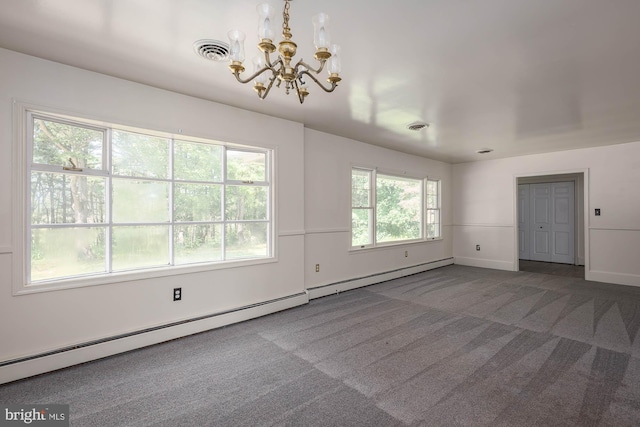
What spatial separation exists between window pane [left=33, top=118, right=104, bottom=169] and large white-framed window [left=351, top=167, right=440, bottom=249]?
3.46m

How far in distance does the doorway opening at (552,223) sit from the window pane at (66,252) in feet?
24.6

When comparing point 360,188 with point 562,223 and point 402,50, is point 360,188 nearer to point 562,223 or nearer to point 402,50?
point 402,50

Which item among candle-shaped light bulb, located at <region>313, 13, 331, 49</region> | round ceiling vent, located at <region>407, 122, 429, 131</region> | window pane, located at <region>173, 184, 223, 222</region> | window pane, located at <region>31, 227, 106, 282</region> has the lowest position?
window pane, located at <region>31, 227, 106, 282</region>

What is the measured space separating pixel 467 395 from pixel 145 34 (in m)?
3.26

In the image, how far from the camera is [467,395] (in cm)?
206

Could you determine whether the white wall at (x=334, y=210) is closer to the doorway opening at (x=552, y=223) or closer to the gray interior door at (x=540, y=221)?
the doorway opening at (x=552, y=223)

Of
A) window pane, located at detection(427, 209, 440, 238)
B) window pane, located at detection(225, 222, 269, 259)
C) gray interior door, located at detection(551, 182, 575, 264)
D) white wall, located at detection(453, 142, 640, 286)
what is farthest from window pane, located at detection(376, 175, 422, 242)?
gray interior door, located at detection(551, 182, 575, 264)

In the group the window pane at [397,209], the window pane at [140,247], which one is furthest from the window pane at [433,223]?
the window pane at [140,247]

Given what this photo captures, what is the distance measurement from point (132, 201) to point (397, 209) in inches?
179

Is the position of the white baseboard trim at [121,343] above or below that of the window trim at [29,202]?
below

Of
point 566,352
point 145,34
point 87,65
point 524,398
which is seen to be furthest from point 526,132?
point 87,65

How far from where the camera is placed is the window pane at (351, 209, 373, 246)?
507cm

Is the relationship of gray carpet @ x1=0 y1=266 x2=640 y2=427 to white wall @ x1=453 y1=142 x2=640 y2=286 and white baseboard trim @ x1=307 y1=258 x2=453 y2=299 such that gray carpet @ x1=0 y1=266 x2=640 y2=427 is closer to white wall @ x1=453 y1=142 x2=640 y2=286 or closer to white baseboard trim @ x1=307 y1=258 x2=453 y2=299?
white baseboard trim @ x1=307 y1=258 x2=453 y2=299

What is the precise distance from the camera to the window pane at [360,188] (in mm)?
5082
